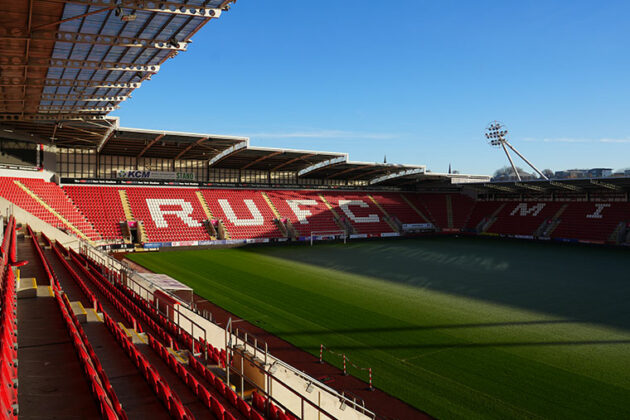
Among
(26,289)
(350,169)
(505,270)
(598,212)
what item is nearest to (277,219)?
(350,169)

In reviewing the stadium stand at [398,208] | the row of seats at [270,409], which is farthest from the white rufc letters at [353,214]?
the row of seats at [270,409]

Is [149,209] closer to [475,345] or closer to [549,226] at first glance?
[475,345]

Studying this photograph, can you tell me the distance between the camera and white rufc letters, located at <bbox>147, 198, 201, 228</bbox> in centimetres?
3822

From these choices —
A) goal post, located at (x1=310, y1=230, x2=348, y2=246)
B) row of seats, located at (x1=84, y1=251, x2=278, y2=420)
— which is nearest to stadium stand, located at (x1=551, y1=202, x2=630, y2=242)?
goal post, located at (x1=310, y1=230, x2=348, y2=246)

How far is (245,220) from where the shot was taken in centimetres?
4238

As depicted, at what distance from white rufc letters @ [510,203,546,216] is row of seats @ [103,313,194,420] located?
162 ft

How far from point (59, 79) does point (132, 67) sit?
13.0 ft

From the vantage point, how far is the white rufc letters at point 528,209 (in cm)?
4850

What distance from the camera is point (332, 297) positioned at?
19391 millimetres

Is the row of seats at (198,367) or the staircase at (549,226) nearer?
the row of seats at (198,367)

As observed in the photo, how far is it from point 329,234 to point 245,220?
9.08 m

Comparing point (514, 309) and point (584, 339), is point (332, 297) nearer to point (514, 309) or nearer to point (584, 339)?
point (514, 309)

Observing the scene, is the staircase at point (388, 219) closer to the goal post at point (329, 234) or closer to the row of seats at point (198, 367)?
the goal post at point (329, 234)

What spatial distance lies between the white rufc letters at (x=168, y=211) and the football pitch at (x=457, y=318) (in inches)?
245
